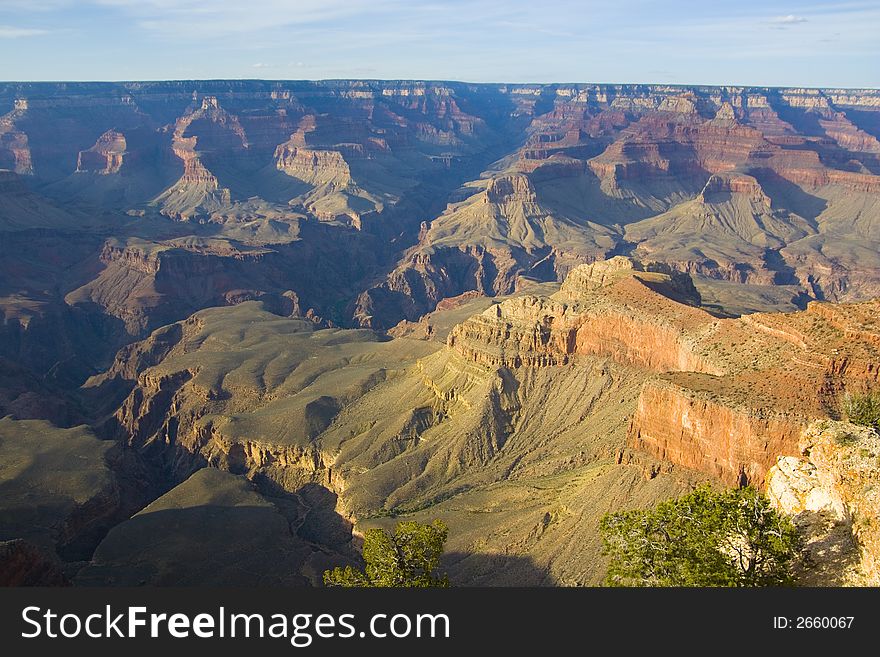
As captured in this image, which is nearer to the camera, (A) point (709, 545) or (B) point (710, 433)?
(A) point (709, 545)

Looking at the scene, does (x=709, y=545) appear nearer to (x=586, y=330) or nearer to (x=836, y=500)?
(x=836, y=500)

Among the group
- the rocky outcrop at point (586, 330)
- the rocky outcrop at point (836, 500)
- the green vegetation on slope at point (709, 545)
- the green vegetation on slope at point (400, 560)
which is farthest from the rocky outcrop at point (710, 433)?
the green vegetation on slope at point (400, 560)

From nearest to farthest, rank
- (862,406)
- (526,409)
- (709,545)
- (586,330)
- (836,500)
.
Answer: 1. (709,545)
2. (836,500)
3. (862,406)
4. (526,409)
5. (586,330)

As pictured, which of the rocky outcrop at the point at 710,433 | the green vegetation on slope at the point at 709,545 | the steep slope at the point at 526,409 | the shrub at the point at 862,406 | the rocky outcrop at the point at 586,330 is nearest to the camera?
the green vegetation on slope at the point at 709,545

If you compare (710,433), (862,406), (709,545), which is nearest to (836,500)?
(709,545)

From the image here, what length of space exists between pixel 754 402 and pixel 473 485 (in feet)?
101

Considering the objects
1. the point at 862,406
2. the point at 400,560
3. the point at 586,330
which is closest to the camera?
the point at 400,560

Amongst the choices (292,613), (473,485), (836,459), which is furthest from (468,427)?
(292,613)

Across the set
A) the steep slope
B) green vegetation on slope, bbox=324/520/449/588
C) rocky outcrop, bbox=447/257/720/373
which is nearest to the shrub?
the steep slope

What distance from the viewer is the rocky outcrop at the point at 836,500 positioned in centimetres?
3372

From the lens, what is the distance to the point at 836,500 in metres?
36.5

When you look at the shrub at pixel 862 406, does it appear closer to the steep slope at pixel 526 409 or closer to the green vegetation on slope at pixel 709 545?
the steep slope at pixel 526 409

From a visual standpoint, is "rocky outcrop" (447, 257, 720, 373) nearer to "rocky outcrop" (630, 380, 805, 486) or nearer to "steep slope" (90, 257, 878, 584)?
"steep slope" (90, 257, 878, 584)

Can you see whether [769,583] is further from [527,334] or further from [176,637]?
[527,334]
